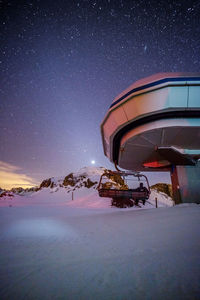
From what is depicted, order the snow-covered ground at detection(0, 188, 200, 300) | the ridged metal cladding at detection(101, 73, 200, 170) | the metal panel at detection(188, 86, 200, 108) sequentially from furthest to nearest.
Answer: the ridged metal cladding at detection(101, 73, 200, 170) < the metal panel at detection(188, 86, 200, 108) < the snow-covered ground at detection(0, 188, 200, 300)

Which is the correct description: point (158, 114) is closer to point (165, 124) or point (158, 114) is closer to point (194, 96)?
point (165, 124)

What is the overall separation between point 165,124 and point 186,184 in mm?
5359

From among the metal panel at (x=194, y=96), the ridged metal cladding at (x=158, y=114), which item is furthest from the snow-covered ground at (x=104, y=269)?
the metal panel at (x=194, y=96)

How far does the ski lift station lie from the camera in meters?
7.62

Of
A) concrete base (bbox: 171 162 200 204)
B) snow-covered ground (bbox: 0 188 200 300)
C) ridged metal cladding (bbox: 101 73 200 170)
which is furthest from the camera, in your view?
concrete base (bbox: 171 162 200 204)

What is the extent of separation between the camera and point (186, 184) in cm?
1041

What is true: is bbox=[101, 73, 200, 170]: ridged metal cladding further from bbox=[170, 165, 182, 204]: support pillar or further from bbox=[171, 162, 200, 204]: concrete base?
bbox=[170, 165, 182, 204]: support pillar

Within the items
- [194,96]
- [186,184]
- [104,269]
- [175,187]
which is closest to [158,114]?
[194,96]

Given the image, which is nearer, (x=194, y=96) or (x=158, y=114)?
Result: (x=194, y=96)

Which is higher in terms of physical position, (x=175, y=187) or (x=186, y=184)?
(x=186, y=184)

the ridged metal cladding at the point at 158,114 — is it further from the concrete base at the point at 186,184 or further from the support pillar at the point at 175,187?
the support pillar at the point at 175,187

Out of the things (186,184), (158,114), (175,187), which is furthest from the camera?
(175,187)

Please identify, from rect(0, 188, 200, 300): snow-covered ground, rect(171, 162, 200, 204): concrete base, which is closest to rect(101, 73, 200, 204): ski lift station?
rect(171, 162, 200, 204): concrete base

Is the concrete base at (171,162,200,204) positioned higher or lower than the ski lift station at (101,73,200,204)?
lower
